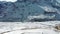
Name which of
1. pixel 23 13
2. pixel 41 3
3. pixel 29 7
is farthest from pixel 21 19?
pixel 41 3

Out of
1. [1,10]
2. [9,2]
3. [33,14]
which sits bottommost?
[33,14]

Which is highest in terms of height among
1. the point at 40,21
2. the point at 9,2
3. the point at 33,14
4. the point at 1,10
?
the point at 9,2

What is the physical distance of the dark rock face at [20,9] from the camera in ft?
8.11

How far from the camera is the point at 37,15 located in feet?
8.33

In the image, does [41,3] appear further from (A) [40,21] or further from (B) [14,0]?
(B) [14,0]

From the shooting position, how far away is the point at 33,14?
2.54 metres

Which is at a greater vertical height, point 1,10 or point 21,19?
point 1,10

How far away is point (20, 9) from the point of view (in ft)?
8.50

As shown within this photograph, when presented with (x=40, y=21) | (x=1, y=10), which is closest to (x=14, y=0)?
(x=1, y=10)

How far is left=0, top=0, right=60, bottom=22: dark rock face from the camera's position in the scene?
8.11 feet

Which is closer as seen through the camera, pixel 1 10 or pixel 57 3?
pixel 1 10

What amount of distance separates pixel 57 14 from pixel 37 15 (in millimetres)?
504

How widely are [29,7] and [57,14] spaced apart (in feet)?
2.27

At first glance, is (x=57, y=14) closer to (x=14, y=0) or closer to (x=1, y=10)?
(x=14, y=0)
